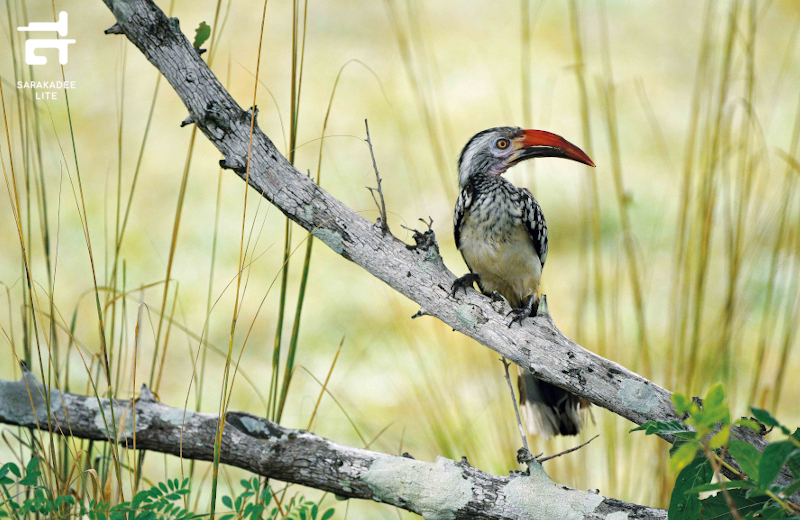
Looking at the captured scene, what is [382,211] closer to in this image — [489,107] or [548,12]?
[489,107]

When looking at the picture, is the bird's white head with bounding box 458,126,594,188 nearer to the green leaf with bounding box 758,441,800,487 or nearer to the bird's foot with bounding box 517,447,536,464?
the bird's foot with bounding box 517,447,536,464

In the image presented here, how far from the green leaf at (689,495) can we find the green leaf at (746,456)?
13 cm

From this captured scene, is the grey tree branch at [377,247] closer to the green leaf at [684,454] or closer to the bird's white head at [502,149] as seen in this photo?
the green leaf at [684,454]

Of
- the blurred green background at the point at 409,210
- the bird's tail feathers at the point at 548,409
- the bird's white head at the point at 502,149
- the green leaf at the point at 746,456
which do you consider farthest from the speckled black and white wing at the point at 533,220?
the green leaf at the point at 746,456

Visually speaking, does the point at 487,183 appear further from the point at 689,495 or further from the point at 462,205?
the point at 689,495

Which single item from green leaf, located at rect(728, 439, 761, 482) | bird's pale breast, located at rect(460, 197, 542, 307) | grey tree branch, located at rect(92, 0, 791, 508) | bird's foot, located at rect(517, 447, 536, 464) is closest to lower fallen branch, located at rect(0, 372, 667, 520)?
bird's foot, located at rect(517, 447, 536, 464)

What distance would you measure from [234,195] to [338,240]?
3182mm

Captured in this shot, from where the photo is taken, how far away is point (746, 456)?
811 mm

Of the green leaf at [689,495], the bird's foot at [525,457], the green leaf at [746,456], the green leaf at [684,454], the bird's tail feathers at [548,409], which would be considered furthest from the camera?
the bird's tail feathers at [548,409]

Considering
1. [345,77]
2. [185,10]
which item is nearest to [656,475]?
[345,77]

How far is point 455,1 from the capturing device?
18.6 feet

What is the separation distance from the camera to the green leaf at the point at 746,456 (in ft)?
2.63

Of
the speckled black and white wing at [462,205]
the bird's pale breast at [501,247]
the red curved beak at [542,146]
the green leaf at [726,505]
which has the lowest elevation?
the green leaf at [726,505]

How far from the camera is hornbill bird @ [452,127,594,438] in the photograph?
172 cm
